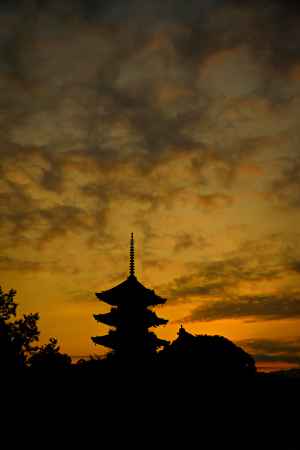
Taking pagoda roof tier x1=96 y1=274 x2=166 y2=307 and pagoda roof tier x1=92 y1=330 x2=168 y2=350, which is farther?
pagoda roof tier x1=96 y1=274 x2=166 y2=307

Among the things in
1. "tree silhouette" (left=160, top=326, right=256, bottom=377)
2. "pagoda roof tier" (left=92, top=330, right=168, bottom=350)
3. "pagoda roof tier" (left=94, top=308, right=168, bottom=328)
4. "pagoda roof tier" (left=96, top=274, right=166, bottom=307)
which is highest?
"pagoda roof tier" (left=96, top=274, right=166, bottom=307)

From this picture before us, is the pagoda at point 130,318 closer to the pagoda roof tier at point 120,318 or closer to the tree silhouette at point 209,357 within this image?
the pagoda roof tier at point 120,318

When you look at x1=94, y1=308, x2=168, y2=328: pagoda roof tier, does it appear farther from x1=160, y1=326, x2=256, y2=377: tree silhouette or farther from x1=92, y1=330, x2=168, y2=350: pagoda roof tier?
x1=160, y1=326, x2=256, y2=377: tree silhouette

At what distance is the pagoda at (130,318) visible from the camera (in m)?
38.7

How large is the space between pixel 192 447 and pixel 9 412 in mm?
7142

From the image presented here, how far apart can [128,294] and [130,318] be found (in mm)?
1984

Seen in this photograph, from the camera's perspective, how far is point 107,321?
39906 millimetres

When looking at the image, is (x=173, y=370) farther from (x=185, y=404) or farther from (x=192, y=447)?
(x=192, y=447)

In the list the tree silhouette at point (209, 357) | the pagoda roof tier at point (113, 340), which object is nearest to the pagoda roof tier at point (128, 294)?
the pagoda roof tier at point (113, 340)

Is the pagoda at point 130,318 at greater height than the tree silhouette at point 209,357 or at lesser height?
greater

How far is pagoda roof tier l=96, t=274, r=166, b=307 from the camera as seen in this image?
131 ft

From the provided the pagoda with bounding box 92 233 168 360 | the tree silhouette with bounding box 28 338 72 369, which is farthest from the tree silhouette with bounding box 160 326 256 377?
the pagoda with bounding box 92 233 168 360

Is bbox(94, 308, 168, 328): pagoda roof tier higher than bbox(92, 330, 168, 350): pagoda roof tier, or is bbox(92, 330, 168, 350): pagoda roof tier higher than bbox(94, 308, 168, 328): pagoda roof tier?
bbox(94, 308, 168, 328): pagoda roof tier

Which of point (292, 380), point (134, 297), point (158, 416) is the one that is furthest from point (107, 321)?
point (292, 380)
